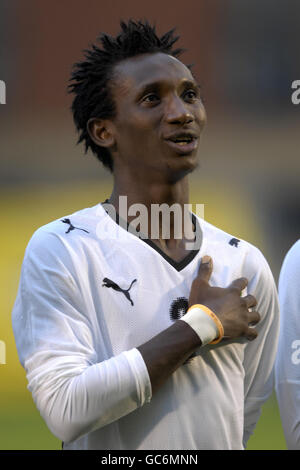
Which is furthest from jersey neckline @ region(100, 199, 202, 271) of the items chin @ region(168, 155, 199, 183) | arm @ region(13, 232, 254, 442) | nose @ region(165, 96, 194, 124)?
nose @ region(165, 96, 194, 124)

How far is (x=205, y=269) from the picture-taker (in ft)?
7.90

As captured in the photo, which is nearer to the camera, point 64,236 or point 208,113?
point 64,236

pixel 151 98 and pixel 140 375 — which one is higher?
pixel 151 98

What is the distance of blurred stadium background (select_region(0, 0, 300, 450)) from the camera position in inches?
350

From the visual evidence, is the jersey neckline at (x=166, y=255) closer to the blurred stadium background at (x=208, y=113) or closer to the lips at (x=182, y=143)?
the lips at (x=182, y=143)

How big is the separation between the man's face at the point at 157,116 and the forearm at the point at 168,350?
53cm

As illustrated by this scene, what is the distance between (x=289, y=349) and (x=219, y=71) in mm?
8657

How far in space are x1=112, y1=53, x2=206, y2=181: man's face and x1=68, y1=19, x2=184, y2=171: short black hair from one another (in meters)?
0.04

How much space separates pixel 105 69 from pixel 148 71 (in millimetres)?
191

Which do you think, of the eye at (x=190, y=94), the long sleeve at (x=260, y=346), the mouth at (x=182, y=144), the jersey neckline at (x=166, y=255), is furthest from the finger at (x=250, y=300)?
the eye at (x=190, y=94)

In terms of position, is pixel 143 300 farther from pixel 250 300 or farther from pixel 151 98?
pixel 151 98

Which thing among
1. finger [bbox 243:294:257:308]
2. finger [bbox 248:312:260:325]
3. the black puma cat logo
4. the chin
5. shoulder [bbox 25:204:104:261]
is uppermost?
the chin

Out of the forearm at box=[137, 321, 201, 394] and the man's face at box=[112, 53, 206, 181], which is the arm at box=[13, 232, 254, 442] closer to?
the forearm at box=[137, 321, 201, 394]

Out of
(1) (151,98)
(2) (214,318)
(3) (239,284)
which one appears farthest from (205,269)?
(1) (151,98)
